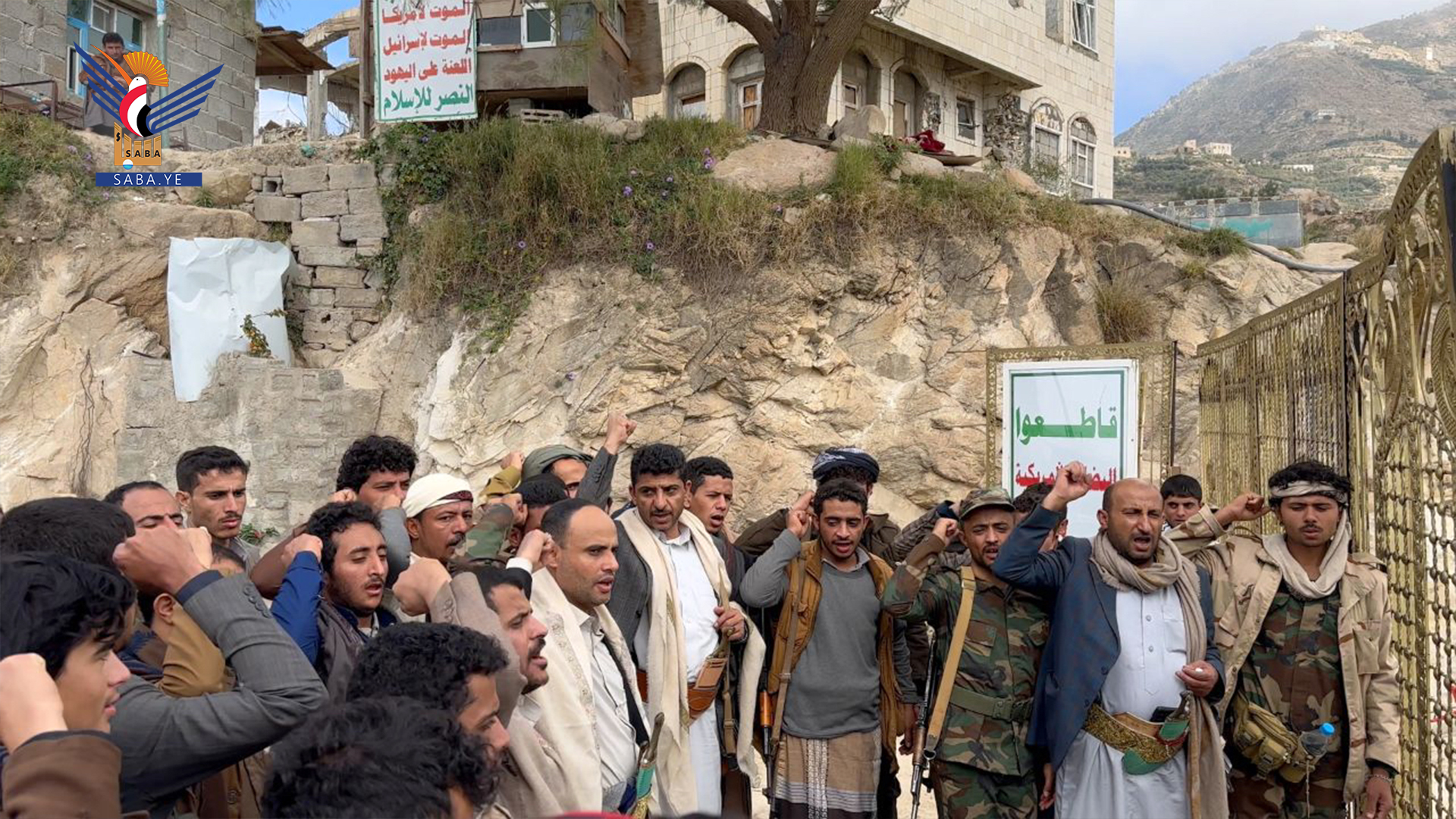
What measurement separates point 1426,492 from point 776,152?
8.09 metres

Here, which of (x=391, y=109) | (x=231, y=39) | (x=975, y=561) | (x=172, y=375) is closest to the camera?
(x=975, y=561)

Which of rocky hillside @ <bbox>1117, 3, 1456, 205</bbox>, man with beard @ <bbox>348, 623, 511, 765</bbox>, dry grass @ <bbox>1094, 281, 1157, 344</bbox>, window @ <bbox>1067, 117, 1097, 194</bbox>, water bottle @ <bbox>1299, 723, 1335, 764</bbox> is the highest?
rocky hillside @ <bbox>1117, 3, 1456, 205</bbox>

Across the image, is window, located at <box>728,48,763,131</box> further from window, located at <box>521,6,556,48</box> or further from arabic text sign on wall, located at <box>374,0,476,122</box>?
arabic text sign on wall, located at <box>374,0,476,122</box>

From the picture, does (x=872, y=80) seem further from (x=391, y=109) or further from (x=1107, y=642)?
(x=1107, y=642)

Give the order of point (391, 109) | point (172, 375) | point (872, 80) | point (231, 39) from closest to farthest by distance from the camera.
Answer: point (172, 375) < point (391, 109) < point (231, 39) < point (872, 80)

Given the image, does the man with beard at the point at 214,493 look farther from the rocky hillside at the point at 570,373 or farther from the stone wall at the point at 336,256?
the stone wall at the point at 336,256

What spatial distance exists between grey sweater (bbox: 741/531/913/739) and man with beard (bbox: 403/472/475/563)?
3.74 feet

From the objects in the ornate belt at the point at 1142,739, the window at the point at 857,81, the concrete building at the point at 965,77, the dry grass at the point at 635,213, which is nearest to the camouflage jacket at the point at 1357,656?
the ornate belt at the point at 1142,739

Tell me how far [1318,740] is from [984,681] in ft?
3.52

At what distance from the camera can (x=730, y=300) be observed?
9977 millimetres

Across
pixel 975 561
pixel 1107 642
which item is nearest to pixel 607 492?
pixel 975 561

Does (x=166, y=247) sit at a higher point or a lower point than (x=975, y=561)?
higher

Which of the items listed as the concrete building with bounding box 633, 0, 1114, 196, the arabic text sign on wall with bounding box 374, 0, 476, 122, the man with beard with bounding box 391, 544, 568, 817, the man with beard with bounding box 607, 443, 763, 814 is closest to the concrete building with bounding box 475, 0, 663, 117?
the arabic text sign on wall with bounding box 374, 0, 476, 122

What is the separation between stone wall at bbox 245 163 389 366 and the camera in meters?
10.7
